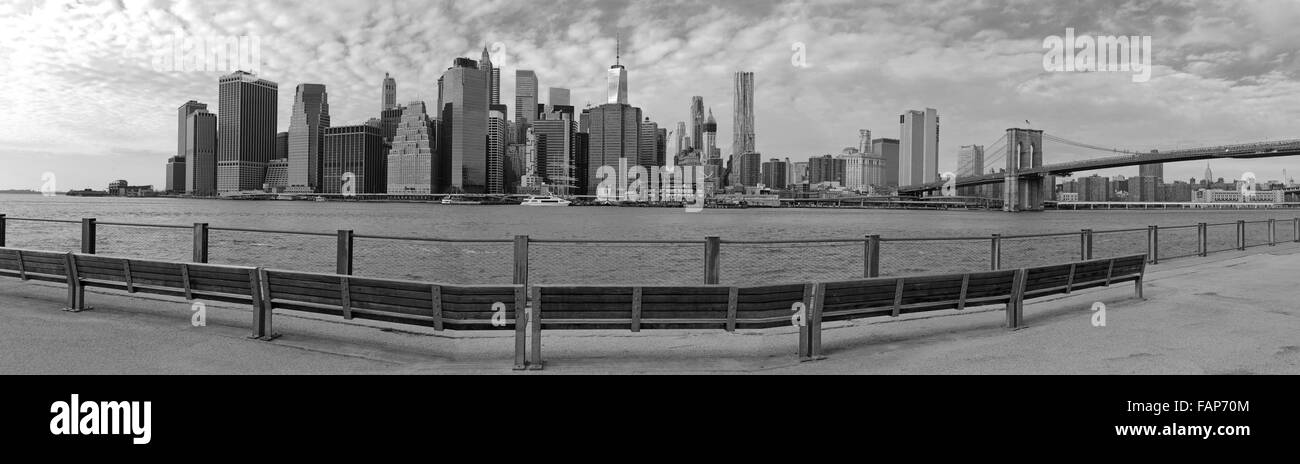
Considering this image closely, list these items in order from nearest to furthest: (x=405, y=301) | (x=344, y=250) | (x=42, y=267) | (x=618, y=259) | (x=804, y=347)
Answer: (x=804, y=347) < (x=405, y=301) < (x=42, y=267) < (x=344, y=250) < (x=618, y=259)

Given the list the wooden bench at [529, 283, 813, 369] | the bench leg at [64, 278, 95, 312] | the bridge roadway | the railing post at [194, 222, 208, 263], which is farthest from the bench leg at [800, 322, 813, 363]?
the bridge roadway

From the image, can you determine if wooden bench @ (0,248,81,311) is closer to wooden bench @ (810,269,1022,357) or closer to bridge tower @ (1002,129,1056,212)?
wooden bench @ (810,269,1022,357)

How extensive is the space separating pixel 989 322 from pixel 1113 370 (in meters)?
2.60

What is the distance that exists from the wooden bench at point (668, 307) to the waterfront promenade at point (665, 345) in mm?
325

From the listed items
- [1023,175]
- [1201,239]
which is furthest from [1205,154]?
[1201,239]

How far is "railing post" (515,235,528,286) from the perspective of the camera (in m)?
9.20

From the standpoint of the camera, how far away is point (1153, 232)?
17016 millimetres

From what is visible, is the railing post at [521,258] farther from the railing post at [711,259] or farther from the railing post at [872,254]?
the railing post at [872,254]

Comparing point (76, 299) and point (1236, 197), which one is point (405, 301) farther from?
point (1236, 197)

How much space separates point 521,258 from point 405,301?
8.10 ft

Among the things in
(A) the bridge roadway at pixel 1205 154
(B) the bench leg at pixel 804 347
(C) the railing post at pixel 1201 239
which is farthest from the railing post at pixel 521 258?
(A) the bridge roadway at pixel 1205 154

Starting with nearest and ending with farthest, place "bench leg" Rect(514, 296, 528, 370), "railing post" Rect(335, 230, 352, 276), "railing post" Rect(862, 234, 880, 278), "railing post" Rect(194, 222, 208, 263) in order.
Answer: "bench leg" Rect(514, 296, 528, 370) < "railing post" Rect(335, 230, 352, 276) < "railing post" Rect(862, 234, 880, 278) < "railing post" Rect(194, 222, 208, 263)

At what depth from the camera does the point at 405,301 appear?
6.89 metres

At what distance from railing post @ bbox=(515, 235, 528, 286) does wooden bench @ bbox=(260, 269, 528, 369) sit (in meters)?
2.29
